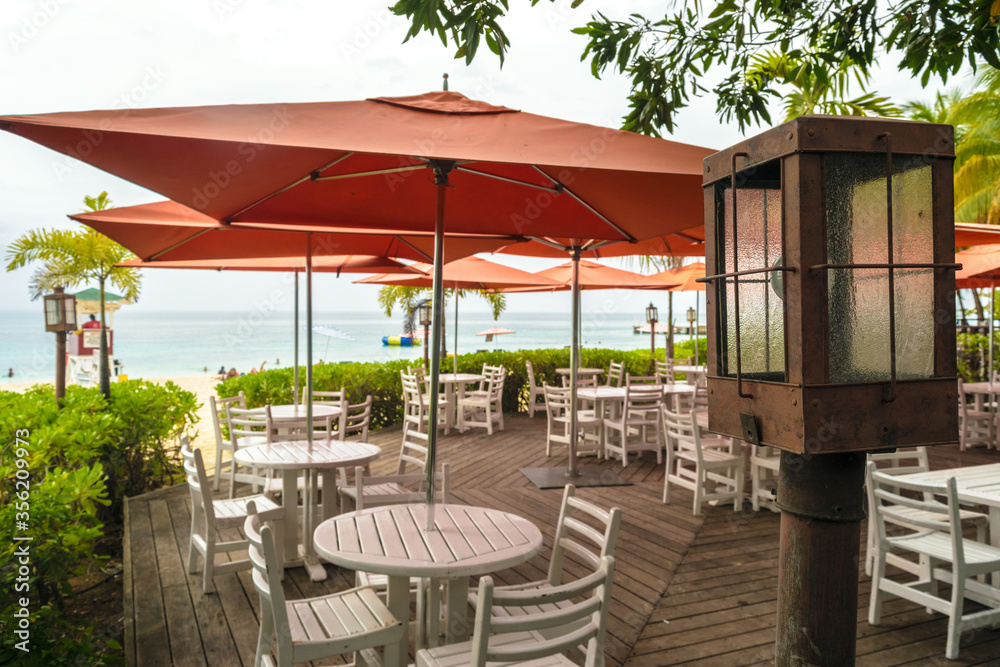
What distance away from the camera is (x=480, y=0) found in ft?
9.78

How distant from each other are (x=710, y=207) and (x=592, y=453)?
6.54m

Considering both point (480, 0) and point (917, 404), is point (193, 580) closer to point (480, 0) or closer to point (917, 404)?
point (480, 0)

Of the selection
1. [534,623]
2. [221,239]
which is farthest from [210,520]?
[534,623]

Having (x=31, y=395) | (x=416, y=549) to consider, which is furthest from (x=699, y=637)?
(x=31, y=395)

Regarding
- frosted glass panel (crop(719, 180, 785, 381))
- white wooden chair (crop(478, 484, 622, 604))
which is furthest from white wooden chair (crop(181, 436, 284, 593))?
frosted glass panel (crop(719, 180, 785, 381))

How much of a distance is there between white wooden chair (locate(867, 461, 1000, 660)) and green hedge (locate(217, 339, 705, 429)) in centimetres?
580

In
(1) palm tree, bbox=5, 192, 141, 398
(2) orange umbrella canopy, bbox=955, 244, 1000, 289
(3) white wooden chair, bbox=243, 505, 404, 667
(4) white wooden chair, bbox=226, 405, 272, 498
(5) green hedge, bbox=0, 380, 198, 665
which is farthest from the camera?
(1) palm tree, bbox=5, 192, 141, 398

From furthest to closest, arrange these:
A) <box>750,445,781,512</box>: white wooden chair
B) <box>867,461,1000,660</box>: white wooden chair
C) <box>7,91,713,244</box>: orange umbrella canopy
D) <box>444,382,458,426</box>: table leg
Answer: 1. <box>444,382,458,426</box>: table leg
2. <box>750,445,781,512</box>: white wooden chair
3. <box>867,461,1000,660</box>: white wooden chair
4. <box>7,91,713,244</box>: orange umbrella canopy

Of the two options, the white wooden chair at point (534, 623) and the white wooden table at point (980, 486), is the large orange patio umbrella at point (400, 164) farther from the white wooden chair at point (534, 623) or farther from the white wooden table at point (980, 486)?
the white wooden table at point (980, 486)

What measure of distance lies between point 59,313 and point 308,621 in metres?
4.84

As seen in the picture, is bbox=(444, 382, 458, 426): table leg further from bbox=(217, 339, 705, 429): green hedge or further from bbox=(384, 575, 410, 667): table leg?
bbox=(384, 575, 410, 667): table leg

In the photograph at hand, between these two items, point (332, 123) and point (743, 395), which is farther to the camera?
point (332, 123)

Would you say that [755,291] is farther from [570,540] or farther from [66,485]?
[66,485]

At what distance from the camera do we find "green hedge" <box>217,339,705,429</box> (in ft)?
24.9
